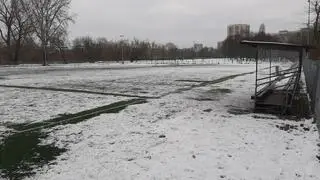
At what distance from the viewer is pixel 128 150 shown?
879cm

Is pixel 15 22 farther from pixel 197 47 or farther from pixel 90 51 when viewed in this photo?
pixel 197 47

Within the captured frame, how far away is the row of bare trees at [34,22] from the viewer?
226ft

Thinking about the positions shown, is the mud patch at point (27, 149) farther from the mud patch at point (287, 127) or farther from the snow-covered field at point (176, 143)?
the mud patch at point (287, 127)

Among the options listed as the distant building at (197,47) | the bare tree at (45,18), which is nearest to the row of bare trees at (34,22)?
the bare tree at (45,18)

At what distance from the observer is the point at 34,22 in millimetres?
69688

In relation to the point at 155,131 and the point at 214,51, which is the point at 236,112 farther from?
the point at 214,51

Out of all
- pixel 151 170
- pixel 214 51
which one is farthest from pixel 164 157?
pixel 214 51

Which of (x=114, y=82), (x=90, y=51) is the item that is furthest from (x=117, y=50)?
(x=114, y=82)

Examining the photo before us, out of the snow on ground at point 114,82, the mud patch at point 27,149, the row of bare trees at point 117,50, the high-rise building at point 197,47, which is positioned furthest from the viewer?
the high-rise building at point 197,47

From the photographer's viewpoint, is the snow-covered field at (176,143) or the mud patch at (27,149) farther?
the mud patch at (27,149)

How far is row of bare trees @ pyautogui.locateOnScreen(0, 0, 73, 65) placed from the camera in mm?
68938

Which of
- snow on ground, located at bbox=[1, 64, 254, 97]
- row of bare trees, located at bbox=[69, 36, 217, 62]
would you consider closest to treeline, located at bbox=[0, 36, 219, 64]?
row of bare trees, located at bbox=[69, 36, 217, 62]

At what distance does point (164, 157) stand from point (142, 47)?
102 m

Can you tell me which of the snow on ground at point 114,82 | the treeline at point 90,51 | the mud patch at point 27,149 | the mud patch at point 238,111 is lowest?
the mud patch at point 27,149
